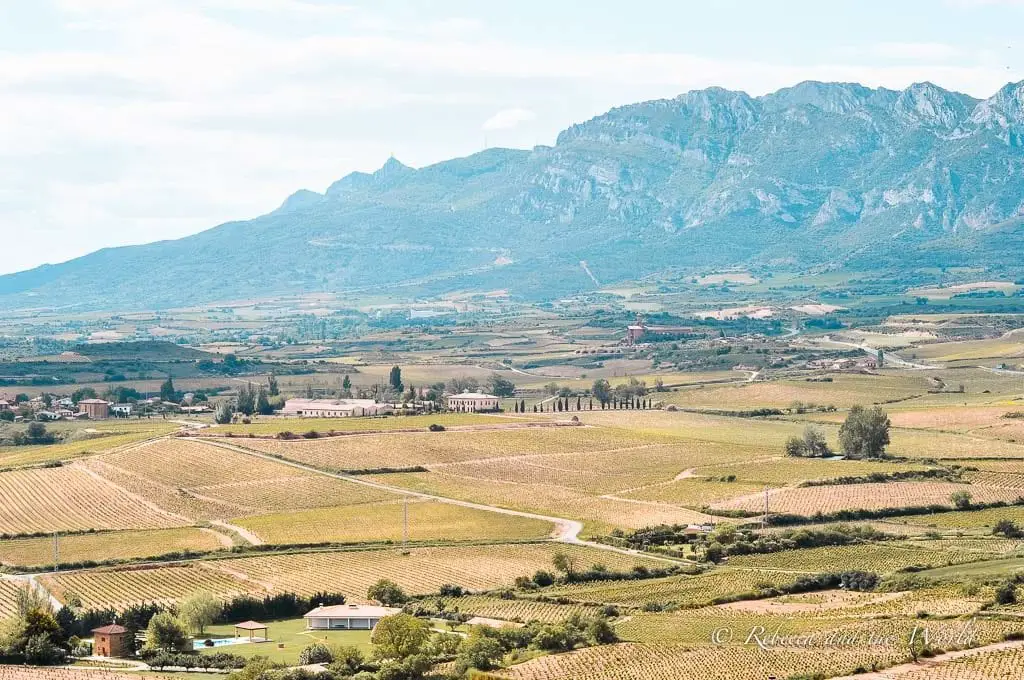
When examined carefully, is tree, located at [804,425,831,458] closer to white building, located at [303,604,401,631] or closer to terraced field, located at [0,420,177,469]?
terraced field, located at [0,420,177,469]

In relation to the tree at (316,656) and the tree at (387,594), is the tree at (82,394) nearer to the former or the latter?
the tree at (387,594)

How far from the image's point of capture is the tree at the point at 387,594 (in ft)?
194

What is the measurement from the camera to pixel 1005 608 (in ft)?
175

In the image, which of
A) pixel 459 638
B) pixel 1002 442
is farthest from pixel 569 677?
pixel 1002 442

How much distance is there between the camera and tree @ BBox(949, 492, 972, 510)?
78875 millimetres

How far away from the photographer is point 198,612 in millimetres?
54938

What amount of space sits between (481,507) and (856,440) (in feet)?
84.0

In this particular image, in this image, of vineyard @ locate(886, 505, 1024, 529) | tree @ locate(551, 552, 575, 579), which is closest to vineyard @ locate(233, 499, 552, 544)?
tree @ locate(551, 552, 575, 579)

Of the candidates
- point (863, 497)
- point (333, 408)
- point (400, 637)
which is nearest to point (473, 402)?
point (333, 408)

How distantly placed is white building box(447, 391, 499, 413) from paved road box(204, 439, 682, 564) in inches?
1236

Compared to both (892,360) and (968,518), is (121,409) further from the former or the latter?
(892,360)

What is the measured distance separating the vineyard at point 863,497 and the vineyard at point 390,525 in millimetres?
10652

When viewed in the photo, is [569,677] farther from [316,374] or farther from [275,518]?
[316,374]

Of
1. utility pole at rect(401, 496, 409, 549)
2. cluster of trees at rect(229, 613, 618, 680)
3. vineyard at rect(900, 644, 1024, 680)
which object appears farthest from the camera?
utility pole at rect(401, 496, 409, 549)
